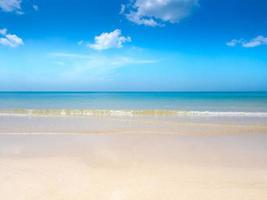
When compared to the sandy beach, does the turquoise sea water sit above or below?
below

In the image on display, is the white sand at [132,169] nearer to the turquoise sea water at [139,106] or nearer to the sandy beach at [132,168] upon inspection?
the sandy beach at [132,168]

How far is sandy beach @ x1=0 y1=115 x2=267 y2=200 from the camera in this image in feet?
12.7

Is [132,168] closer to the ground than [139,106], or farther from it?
farther from it

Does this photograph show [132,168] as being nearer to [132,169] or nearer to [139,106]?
[132,169]

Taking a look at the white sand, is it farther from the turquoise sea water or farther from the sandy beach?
the turquoise sea water

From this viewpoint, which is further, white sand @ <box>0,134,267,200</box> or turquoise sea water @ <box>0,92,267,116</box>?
turquoise sea water @ <box>0,92,267,116</box>

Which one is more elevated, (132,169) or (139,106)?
(132,169)

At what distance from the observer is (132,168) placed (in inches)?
199

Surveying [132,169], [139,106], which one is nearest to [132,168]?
[132,169]

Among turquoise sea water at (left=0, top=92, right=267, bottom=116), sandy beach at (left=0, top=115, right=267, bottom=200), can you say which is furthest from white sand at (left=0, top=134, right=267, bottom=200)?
turquoise sea water at (left=0, top=92, right=267, bottom=116)

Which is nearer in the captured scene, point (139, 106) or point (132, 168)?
point (132, 168)

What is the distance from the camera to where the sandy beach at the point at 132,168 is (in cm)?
387

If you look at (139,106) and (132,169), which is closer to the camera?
(132,169)

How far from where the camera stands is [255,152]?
20.8 feet
